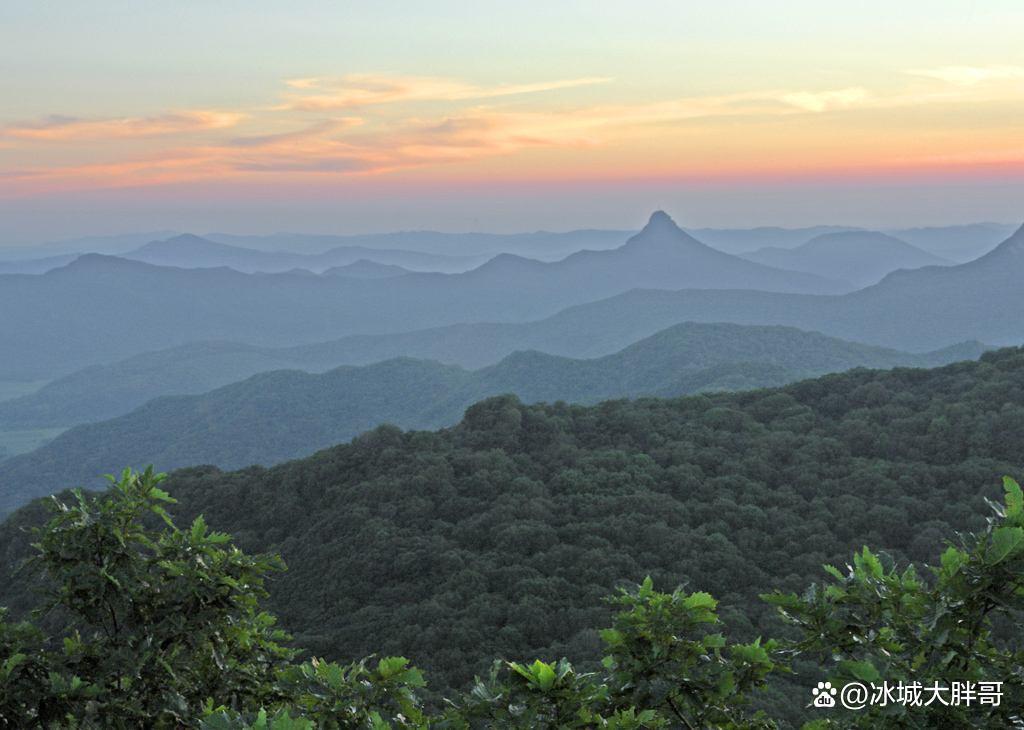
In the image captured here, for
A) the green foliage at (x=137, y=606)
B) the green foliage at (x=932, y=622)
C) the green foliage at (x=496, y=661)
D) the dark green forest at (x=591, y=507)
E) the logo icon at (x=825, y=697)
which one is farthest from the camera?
the dark green forest at (x=591, y=507)

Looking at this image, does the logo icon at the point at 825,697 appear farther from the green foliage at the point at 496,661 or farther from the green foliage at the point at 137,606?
the green foliage at the point at 137,606

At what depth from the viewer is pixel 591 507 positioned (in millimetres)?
52656

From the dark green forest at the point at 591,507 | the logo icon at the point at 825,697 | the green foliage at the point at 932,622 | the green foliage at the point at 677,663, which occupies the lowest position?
the dark green forest at the point at 591,507

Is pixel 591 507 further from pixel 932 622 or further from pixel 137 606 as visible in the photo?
pixel 932 622

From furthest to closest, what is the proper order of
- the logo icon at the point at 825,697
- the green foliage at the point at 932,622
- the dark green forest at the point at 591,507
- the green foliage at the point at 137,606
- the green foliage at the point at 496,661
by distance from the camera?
the dark green forest at the point at 591,507 < the green foliage at the point at 137,606 < the logo icon at the point at 825,697 < the green foliage at the point at 496,661 < the green foliage at the point at 932,622

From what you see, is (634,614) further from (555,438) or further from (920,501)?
(555,438)

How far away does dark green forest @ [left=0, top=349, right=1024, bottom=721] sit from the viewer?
139 ft

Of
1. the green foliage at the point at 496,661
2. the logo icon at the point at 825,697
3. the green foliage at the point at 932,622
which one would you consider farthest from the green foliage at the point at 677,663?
the green foliage at the point at 932,622

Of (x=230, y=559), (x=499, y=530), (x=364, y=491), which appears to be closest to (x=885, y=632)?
(x=230, y=559)

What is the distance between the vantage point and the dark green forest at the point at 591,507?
4241cm

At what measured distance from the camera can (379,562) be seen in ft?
163

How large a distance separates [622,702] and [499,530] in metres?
41.3

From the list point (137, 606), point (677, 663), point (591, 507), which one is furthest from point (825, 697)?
point (591, 507)

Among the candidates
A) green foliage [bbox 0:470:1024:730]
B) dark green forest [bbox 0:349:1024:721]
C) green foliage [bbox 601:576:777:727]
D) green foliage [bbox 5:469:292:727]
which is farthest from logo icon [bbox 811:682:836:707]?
dark green forest [bbox 0:349:1024:721]
